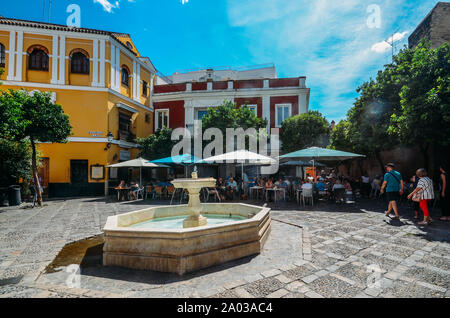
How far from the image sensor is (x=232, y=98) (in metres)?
19.2

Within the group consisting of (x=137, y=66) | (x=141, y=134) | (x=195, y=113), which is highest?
(x=137, y=66)

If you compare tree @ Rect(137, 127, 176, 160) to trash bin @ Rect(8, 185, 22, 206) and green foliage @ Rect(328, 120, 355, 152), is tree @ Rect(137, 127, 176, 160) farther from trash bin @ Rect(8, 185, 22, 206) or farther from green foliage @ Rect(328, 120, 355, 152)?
green foliage @ Rect(328, 120, 355, 152)

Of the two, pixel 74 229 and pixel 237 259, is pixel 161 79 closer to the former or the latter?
pixel 74 229

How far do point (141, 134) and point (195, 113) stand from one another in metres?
5.22

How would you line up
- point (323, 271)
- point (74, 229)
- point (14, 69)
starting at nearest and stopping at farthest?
point (323, 271), point (74, 229), point (14, 69)

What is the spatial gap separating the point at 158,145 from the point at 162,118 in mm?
4872

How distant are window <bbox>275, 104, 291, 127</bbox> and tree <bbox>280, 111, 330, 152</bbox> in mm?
1913

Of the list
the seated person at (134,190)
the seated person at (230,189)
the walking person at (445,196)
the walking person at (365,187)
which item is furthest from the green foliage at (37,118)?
the walking person at (365,187)

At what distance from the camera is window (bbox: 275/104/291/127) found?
18.4m

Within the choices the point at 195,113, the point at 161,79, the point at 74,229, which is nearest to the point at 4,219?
the point at 74,229

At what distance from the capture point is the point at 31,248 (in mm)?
4387

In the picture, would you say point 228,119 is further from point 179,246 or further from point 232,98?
point 179,246

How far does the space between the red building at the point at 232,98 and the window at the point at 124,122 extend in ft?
10.5

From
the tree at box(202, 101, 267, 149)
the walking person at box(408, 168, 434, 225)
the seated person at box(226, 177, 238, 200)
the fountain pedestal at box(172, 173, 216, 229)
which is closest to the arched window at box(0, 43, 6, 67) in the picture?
the tree at box(202, 101, 267, 149)
